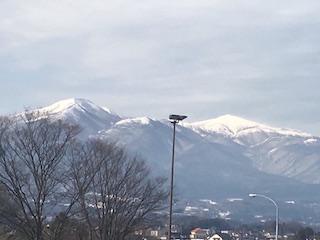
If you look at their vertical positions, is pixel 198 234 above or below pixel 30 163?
above

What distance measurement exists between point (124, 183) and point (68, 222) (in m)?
6.05

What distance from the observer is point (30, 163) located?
147ft

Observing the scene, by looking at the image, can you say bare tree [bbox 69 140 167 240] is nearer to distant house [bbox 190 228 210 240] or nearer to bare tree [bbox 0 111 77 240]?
bare tree [bbox 0 111 77 240]

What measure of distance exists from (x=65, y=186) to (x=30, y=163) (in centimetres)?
508

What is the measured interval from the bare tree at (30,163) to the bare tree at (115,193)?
5.04 m

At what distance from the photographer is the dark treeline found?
1756 inches

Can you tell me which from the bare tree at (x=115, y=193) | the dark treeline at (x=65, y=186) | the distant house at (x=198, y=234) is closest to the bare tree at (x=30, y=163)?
the dark treeline at (x=65, y=186)

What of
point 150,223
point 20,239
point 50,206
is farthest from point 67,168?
point 150,223

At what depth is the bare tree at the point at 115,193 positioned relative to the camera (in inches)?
2048

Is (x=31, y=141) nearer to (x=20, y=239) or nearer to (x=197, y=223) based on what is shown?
(x=20, y=239)

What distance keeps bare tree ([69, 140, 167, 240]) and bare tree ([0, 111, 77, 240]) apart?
5.04 metres

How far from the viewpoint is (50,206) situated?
48625 mm

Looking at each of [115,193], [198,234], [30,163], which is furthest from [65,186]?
[198,234]

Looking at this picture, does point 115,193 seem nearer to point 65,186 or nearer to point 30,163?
point 65,186
